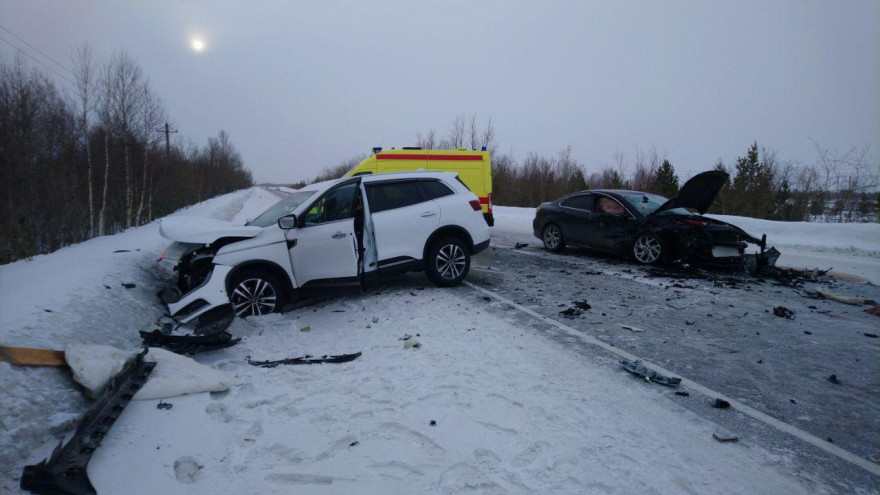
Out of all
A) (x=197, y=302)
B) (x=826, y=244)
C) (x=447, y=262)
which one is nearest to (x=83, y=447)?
(x=197, y=302)

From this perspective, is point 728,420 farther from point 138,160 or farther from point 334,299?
point 138,160

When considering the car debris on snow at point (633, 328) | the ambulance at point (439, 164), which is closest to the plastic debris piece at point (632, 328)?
the car debris on snow at point (633, 328)

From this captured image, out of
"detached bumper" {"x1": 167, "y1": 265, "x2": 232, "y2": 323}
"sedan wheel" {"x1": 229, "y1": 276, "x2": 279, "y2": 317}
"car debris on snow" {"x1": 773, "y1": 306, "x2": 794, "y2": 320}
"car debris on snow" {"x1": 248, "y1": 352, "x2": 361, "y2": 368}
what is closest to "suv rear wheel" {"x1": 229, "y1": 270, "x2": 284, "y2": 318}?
"sedan wheel" {"x1": 229, "y1": 276, "x2": 279, "y2": 317}

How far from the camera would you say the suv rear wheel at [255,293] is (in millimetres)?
5578

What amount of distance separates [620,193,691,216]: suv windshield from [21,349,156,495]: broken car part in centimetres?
921

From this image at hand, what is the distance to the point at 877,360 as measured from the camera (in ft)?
14.2

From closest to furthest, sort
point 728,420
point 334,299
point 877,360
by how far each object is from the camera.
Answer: point 728,420 < point 877,360 < point 334,299

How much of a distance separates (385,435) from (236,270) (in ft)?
11.7

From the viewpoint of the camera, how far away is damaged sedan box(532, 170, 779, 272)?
27.5ft

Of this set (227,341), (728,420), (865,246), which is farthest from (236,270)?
(865,246)

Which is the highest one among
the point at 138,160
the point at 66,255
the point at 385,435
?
the point at 138,160

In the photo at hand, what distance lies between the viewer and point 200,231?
5.62 m

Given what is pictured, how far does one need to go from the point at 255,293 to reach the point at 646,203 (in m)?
8.24

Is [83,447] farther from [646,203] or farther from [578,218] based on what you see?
[646,203]
